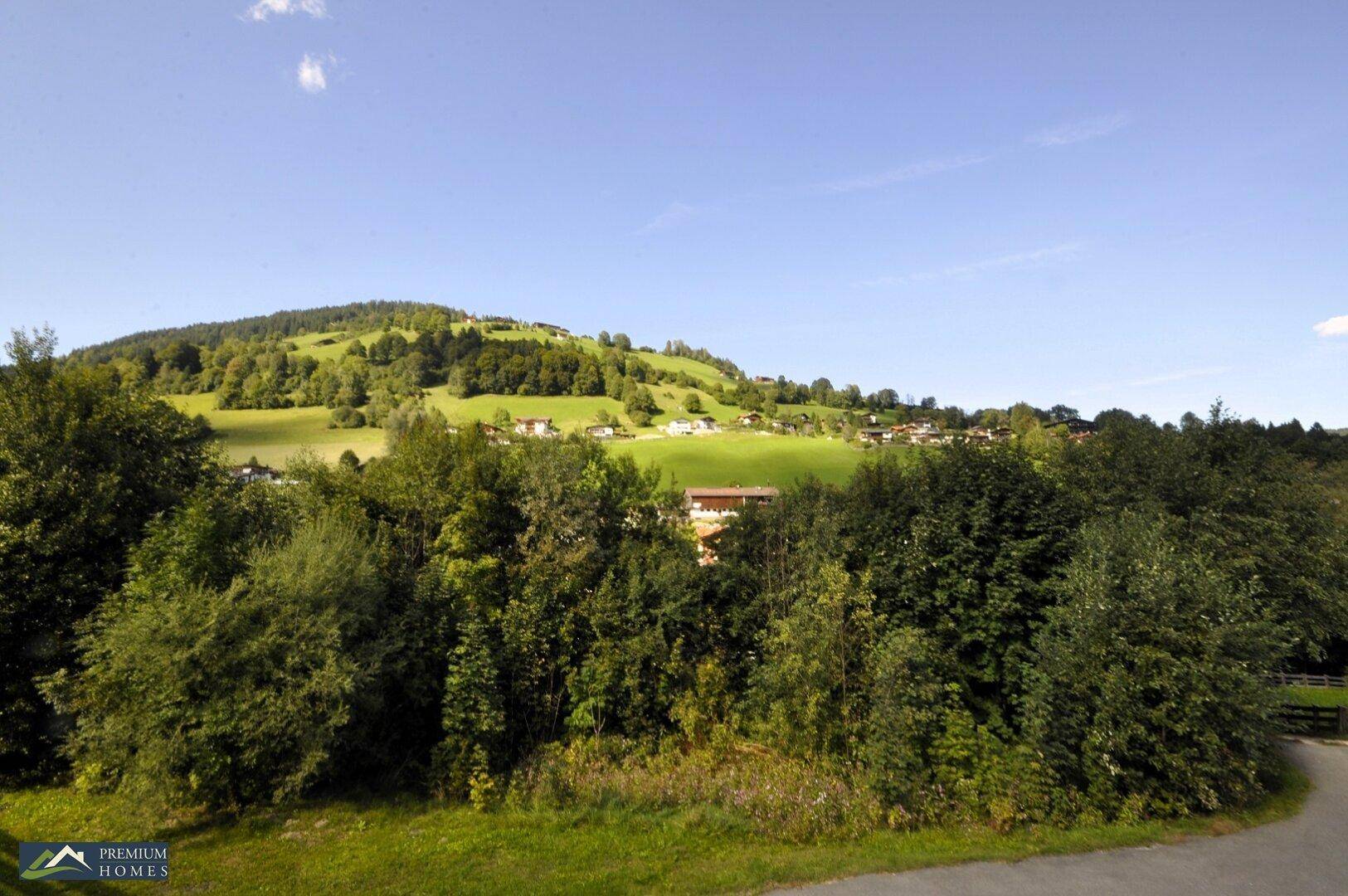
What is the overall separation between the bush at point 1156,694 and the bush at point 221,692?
50.7 ft

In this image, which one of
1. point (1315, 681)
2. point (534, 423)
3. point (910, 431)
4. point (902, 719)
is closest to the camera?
point (902, 719)

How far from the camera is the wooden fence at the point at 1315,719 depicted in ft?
61.0

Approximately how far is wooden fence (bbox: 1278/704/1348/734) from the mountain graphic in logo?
93.6ft

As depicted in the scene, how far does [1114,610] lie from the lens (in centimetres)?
1434

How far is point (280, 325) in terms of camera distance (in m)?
161

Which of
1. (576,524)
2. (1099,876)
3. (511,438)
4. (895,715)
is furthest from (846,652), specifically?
(511,438)

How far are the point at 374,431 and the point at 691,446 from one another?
136ft

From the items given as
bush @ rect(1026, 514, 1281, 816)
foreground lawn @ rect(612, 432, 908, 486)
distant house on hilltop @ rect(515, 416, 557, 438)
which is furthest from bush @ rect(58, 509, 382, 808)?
distant house on hilltop @ rect(515, 416, 557, 438)

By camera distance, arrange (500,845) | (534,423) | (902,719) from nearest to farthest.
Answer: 1. (500,845)
2. (902,719)
3. (534,423)

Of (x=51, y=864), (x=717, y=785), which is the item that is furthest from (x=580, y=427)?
(x=51, y=864)

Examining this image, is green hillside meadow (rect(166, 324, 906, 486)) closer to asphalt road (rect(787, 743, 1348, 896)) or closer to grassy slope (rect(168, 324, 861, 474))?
grassy slope (rect(168, 324, 861, 474))

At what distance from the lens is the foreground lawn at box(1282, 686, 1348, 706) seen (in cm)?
2472

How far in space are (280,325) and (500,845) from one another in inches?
7109

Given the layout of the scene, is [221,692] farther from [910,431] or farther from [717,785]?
[910,431]
